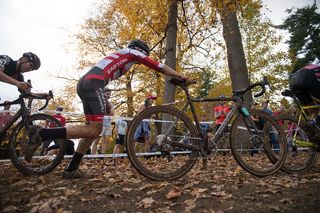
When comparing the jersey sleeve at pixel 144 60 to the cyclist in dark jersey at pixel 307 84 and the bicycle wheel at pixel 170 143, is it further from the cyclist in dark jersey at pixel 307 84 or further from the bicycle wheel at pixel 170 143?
the cyclist in dark jersey at pixel 307 84

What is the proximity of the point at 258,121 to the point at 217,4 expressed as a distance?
270 inches

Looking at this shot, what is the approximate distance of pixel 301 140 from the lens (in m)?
5.18

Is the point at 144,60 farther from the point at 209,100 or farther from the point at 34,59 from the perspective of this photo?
the point at 34,59

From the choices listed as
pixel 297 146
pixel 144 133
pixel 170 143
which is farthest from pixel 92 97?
pixel 297 146

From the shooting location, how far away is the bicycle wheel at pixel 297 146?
16.6ft

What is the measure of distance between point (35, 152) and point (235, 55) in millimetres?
8734

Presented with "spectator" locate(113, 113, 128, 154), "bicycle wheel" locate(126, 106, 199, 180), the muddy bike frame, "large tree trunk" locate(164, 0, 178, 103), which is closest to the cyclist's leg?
"bicycle wheel" locate(126, 106, 199, 180)

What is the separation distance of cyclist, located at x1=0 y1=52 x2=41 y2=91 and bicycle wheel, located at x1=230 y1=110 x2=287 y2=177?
3.48 m

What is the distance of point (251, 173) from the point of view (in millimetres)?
4441

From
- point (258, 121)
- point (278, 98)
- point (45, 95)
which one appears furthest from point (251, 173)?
point (278, 98)

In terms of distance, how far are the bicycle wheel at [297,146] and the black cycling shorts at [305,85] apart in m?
0.50

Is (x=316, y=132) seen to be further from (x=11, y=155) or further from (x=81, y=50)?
(x=81, y=50)

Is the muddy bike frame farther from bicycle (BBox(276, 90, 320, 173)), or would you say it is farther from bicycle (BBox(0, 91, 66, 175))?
bicycle (BBox(0, 91, 66, 175))

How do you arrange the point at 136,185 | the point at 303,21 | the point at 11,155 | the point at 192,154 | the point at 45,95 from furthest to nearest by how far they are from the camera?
1. the point at 303,21
2. the point at 45,95
3. the point at 11,155
4. the point at 192,154
5. the point at 136,185
